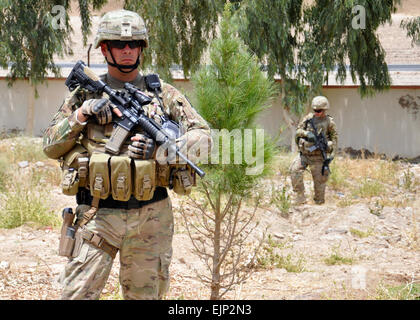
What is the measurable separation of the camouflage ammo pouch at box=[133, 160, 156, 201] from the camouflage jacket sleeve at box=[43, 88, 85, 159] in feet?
1.13

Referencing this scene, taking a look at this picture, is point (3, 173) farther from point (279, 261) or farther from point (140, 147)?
point (140, 147)

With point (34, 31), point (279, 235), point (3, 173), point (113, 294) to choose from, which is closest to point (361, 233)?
point (279, 235)

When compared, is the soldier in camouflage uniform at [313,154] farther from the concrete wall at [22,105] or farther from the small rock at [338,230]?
the concrete wall at [22,105]

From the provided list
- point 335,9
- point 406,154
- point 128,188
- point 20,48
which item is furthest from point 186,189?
point 406,154

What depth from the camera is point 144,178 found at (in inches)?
119

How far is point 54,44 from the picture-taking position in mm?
14938

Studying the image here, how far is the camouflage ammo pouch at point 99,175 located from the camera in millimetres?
2996

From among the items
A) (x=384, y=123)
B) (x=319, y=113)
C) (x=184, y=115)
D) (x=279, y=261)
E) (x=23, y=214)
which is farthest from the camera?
(x=384, y=123)

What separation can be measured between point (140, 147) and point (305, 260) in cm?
Result: 322

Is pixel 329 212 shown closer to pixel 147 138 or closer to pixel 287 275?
pixel 287 275

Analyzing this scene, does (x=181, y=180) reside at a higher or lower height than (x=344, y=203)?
higher

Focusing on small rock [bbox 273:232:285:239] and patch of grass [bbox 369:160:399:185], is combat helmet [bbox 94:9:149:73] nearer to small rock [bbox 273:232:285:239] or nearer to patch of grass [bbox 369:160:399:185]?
small rock [bbox 273:232:285:239]

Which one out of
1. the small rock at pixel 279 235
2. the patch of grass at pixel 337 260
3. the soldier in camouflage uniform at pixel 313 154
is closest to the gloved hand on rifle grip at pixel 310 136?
the soldier in camouflage uniform at pixel 313 154

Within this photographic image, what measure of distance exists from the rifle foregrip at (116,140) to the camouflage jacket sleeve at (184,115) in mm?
333
